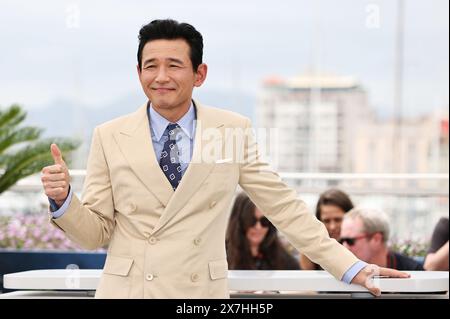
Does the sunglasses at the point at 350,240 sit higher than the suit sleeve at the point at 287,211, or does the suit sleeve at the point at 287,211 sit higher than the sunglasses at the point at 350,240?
the suit sleeve at the point at 287,211

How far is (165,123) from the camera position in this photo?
206 cm

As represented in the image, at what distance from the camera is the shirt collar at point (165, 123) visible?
81.0 inches

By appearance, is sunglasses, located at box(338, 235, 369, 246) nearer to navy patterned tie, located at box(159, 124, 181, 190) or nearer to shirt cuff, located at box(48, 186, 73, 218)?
navy patterned tie, located at box(159, 124, 181, 190)

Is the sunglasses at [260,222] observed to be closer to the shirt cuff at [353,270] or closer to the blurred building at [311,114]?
the shirt cuff at [353,270]

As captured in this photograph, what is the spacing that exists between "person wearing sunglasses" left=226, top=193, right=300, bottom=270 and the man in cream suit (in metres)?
1.94

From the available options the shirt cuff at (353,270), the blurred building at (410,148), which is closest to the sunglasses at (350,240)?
the shirt cuff at (353,270)

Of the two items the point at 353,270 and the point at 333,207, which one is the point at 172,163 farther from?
the point at 333,207

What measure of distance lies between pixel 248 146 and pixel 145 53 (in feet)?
0.96

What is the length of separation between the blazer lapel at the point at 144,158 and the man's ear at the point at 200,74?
0.14 metres

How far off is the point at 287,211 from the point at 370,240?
1160 mm

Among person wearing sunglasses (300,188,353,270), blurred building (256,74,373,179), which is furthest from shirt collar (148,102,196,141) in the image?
blurred building (256,74,373,179)

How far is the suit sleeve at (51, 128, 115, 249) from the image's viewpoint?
1981 millimetres

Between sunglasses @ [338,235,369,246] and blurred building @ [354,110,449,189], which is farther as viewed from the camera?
blurred building @ [354,110,449,189]

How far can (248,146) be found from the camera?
2.10 m
